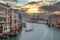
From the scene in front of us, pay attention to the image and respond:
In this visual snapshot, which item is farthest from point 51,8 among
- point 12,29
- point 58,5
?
point 12,29

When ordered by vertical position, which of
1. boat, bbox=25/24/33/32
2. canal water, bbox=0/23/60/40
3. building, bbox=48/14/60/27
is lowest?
canal water, bbox=0/23/60/40

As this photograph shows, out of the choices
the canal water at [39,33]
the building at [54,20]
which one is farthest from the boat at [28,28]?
the building at [54,20]

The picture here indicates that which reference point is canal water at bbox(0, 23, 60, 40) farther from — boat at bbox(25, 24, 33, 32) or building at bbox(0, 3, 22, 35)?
building at bbox(0, 3, 22, 35)

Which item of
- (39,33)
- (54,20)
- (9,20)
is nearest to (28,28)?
(39,33)

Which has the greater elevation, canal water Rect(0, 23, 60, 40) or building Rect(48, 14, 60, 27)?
building Rect(48, 14, 60, 27)

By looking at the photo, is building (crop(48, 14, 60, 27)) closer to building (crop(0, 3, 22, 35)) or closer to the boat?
the boat

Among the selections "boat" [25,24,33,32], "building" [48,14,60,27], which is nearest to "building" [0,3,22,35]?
"boat" [25,24,33,32]
